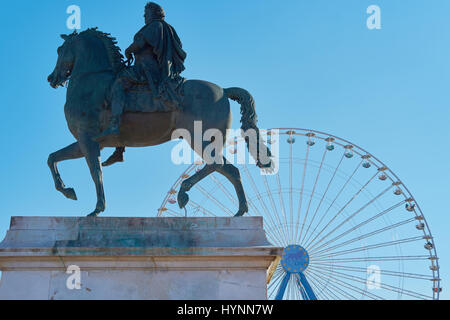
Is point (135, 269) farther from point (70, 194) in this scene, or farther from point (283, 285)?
point (283, 285)

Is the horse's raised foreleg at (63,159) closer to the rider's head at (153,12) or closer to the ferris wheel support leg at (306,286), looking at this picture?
the rider's head at (153,12)

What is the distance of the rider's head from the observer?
9.43 meters

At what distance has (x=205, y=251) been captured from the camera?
7316 mm

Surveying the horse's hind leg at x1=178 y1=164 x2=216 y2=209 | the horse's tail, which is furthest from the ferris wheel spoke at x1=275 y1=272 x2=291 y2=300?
Result: the horse's hind leg at x1=178 y1=164 x2=216 y2=209

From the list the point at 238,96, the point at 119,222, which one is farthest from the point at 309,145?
the point at 119,222

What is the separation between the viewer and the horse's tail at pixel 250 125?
344 inches

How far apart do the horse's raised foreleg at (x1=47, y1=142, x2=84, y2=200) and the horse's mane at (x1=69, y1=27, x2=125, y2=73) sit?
1.31 m

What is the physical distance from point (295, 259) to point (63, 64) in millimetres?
16910

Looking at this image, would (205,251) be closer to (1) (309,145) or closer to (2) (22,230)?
(2) (22,230)

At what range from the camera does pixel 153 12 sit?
9445 millimetres

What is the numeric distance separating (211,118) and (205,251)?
2099 mm

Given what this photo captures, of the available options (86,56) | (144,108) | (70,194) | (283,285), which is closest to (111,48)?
(86,56)

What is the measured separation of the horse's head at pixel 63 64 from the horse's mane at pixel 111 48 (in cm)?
19
